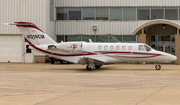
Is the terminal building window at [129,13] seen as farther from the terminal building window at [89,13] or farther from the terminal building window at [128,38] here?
the terminal building window at [89,13]

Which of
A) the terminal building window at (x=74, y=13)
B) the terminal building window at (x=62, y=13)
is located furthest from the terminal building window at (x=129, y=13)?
the terminal building window at (x=62, y=13)

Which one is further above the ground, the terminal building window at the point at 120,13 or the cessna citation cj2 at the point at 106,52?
the terminal building window at the point at 120,13

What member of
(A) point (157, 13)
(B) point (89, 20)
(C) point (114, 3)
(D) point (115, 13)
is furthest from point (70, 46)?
(A) point (157, 13)

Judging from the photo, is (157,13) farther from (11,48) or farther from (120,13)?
(11,48)

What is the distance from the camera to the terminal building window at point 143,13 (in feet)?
119

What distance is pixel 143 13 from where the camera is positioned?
120 feet

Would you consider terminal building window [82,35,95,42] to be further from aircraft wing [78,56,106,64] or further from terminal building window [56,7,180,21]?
aircraft wing [78,56,106,64]

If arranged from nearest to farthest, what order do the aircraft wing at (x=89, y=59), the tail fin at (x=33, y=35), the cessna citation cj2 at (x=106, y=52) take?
the aircraft wing at (x=89, y=59) → the cessna citation cj2 at (x=106, y=52) → the tail fin at (x=33, y=35)

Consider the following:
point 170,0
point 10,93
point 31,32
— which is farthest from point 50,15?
Answer: point 10,93

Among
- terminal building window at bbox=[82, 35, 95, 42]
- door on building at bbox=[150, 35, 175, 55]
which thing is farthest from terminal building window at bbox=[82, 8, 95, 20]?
door on building at bbox=[150, 35, 175, 55]

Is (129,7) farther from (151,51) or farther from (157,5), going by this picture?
(151,51)

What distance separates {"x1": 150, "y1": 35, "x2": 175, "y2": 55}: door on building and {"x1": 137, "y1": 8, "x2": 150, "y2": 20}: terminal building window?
2503mm

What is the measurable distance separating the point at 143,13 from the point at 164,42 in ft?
14.3

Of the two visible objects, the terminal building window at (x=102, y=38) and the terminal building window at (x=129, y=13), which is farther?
the terminal building window at (x=102, y=38)
